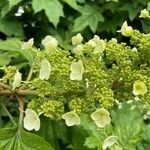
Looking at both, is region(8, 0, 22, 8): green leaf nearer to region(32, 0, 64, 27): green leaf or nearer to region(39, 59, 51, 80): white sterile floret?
region(32, 0, 64, 27): green leaf

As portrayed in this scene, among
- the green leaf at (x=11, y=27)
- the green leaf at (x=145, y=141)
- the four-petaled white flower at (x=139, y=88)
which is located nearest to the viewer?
the four-petaled white flower at (x=139, y=88)

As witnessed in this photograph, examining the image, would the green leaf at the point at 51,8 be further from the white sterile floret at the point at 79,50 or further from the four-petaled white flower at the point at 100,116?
the four-petaled white flower at the point at 100,116

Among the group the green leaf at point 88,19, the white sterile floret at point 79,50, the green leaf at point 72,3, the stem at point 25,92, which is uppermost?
the white sterile floret at point 79,50

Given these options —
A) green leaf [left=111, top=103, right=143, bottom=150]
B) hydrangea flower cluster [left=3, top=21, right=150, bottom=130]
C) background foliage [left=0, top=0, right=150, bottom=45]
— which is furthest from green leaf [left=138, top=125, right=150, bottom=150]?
hydrangea flower cluster [left=3, top=21, right=150, bottom=130]

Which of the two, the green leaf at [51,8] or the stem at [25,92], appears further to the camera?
the green leaf at [51,8]

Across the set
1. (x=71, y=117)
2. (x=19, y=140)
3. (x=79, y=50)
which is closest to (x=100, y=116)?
(x=71, y=117)

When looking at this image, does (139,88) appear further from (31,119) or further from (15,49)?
(15,49)

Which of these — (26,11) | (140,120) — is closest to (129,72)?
(140,120)

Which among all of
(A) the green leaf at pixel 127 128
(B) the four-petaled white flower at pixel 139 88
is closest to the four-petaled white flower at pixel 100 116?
(B) the four-petaled white flower at pixel 139 88
